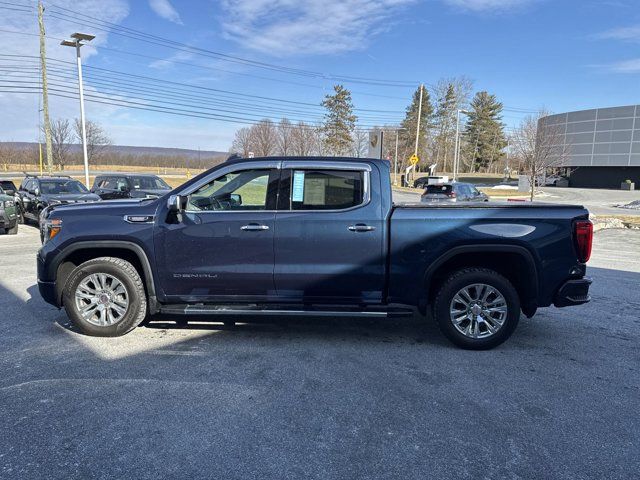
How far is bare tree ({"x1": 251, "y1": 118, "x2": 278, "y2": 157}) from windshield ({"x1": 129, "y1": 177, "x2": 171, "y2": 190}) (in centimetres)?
3096

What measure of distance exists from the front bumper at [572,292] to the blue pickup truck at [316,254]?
1 centimetres

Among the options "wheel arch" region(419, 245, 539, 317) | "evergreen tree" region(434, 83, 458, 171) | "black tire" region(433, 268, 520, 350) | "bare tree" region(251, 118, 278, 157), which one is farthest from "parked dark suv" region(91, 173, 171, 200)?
"evergreen tree" region(434, 83, 458, 171)

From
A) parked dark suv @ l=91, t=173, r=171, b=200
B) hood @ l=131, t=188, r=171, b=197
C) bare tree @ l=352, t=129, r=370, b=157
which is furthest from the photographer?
bare tree @ l=352, t=129, r=370, b=157

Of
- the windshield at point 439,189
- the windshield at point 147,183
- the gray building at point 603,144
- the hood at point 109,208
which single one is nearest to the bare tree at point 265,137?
the gray building at point 603,144

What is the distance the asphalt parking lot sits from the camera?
9.28 feet

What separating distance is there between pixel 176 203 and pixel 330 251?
160cm

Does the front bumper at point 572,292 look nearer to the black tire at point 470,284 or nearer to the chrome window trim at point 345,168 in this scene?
the black tire at point 470,284

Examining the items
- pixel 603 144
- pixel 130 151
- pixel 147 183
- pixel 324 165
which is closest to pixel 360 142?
pixel 603 144

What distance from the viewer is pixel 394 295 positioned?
466 centimetres

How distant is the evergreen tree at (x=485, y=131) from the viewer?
90812mm

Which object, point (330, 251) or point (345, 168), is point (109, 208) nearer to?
point (330, 251)

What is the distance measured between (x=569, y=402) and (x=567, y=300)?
125 centimetres

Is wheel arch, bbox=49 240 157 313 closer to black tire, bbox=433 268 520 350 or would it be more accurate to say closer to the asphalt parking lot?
the asphalt parking lot

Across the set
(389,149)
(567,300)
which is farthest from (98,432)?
(389,149)
